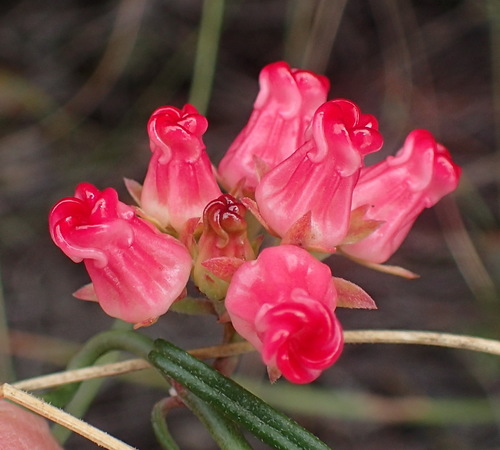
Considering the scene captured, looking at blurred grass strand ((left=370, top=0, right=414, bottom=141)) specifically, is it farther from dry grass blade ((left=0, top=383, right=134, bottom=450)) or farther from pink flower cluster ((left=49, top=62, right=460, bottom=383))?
dry grass blade ((left=0, top=383, right=134, bottom=450))

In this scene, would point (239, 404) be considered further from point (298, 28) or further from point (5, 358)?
point (298, 28)

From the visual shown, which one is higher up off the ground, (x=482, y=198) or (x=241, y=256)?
(x=482, y=198)

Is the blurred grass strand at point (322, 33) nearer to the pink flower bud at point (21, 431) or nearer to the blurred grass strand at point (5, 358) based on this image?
the blurred grass strand at point (5, 358)

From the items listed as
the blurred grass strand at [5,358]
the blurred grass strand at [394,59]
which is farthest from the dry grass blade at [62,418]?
the blurred grass strand at [394,59]

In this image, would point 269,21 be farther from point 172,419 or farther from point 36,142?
point 172,419

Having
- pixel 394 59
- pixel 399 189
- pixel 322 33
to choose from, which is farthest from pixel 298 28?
pixel 399 189

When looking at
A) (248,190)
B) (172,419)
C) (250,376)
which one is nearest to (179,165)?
(248,190)
